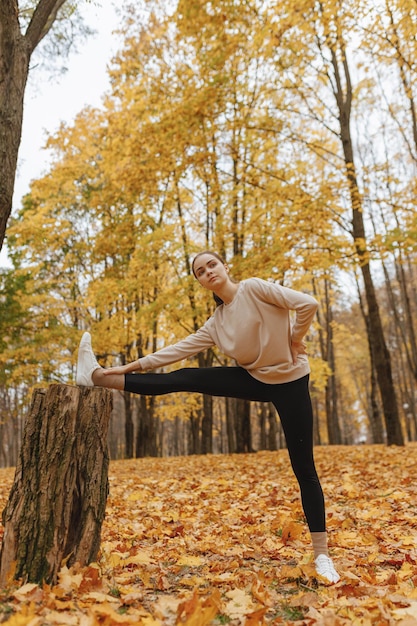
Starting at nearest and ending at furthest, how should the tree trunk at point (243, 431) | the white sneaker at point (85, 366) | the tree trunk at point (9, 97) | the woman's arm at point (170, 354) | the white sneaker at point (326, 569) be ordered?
the white sneaker at point (326, 569)
the white sneaker at point (85, 366)
the woman's arm at point (170, 354)
the tree trunk at point (9, 97)
the tree trunk at point (243, 431)

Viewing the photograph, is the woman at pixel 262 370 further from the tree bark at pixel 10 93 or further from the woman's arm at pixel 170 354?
the tree bark at pixel 10 93

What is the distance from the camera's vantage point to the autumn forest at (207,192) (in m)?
8.95

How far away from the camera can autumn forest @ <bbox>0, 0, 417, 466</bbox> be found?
8.95m

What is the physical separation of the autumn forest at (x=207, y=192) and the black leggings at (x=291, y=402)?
572cm

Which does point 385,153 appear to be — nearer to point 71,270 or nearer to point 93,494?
point 71,270

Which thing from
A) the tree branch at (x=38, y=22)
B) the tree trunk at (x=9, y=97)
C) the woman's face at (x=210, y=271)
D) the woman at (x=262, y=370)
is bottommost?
the woman at (x=262, y=370)

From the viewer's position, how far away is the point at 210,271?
312 centimetres

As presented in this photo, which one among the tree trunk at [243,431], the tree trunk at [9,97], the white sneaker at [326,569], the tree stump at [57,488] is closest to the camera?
the tree stump at [57,488]

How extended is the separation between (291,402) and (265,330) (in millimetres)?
484

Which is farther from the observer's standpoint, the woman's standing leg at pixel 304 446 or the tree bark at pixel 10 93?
the tree bark at pixel 10 93

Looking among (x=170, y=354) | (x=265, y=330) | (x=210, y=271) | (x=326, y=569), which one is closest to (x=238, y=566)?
(x=326, y=569)

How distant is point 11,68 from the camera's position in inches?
182

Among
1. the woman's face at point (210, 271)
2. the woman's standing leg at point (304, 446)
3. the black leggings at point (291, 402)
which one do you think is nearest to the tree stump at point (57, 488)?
the black leggings at point (291, 402)

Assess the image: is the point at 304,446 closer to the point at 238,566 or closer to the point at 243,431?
the point at 238,566
